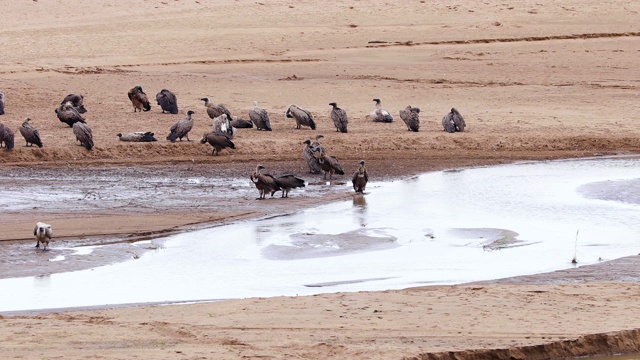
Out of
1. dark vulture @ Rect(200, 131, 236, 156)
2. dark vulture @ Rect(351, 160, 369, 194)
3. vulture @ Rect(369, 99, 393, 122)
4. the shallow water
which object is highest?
vulture @ Rect(369, 99, 393, 122)

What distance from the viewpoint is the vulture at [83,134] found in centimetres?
1930

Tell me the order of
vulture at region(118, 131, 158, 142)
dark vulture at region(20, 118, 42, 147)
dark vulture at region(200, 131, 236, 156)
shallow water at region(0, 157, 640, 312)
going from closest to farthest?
shallow water at region(0, 157, 640, 312), dark vulture at region(20, 118, 42, 147), dark vulture at region(200, 131, 236, 156), vulture at region(118, 131, 158, 142)

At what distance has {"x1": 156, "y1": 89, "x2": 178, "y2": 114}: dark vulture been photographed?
877 inches

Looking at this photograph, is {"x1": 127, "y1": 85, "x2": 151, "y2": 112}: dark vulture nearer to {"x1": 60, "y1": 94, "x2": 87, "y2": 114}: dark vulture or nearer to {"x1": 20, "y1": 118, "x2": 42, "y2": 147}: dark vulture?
{"x1": 60, "y1": 94, "x2": 87, "y2": 114}: dark vulture

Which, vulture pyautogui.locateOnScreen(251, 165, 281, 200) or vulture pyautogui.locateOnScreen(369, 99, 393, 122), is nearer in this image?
vulture pyautogui.locateOnScreen(251, 165, 281, 200)

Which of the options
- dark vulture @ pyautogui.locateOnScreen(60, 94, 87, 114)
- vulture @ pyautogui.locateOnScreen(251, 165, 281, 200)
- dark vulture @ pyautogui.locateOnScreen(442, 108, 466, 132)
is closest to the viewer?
vulture @ pyautogui.locateOnScreen(251, 165, 281, 200)

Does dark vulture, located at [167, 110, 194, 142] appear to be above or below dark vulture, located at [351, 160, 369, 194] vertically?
above

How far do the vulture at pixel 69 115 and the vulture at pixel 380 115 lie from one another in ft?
18.4

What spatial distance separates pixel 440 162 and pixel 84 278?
9.70 meters

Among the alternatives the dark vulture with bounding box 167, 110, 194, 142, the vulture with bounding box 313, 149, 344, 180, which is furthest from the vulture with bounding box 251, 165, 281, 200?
the dark vulture with bounding box 167, 110, 194, 142

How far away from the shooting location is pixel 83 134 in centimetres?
1933

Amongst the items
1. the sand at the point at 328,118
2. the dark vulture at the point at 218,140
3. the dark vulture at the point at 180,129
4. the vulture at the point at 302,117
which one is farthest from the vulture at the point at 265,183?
the vulture at the point at 302,117

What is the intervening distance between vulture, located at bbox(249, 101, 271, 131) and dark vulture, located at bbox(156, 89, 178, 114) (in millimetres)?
1742

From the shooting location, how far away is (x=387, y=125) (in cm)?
2220
